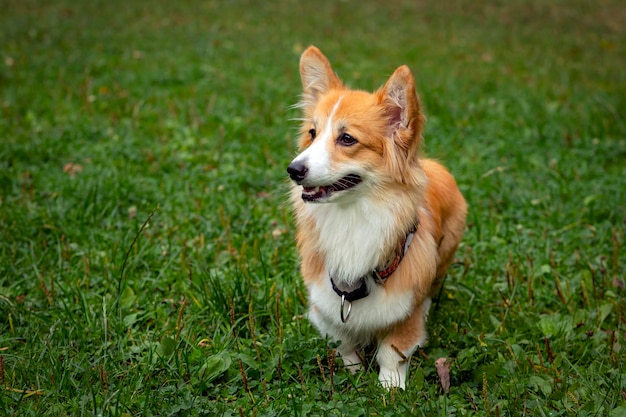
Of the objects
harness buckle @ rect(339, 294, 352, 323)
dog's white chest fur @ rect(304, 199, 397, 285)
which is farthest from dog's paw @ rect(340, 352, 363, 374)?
dog's white chest fur @ rect(304, 199, 397, 285)

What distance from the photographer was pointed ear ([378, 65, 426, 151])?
8.59 ft

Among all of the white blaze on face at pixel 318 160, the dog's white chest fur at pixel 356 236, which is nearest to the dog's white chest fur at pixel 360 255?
the dog's white chest fur at pixel 356 236

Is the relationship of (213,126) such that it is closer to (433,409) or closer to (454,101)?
(454,101)

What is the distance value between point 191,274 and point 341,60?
5.68m

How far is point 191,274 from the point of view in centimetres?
351

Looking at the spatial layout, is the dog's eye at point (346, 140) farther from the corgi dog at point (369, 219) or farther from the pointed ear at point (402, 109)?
the pointed ear at point (402, 109)

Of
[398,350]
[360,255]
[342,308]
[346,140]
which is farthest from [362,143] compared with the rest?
[398,350]

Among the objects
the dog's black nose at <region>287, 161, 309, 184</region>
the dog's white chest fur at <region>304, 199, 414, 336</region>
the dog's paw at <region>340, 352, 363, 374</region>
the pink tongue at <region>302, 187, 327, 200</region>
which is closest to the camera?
the dog's black nose at <region>287, 161, 309, 184</region>

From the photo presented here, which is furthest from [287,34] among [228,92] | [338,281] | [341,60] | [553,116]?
[338,281]

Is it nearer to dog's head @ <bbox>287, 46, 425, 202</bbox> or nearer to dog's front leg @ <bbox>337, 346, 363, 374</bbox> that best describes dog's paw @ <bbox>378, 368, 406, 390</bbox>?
dog's front leg @ <bbox>337, 346, 363, 374</bbox>

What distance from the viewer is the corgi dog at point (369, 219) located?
8.89ft

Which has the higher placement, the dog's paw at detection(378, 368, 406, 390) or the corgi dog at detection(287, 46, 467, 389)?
the corgi dog at detection(287, 46, 467, 389)

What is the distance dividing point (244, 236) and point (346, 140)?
60.2 inches

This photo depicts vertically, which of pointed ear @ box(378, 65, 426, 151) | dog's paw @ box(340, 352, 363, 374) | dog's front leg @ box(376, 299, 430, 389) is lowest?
dog's paw @ box(340, 352, 363, 374)
